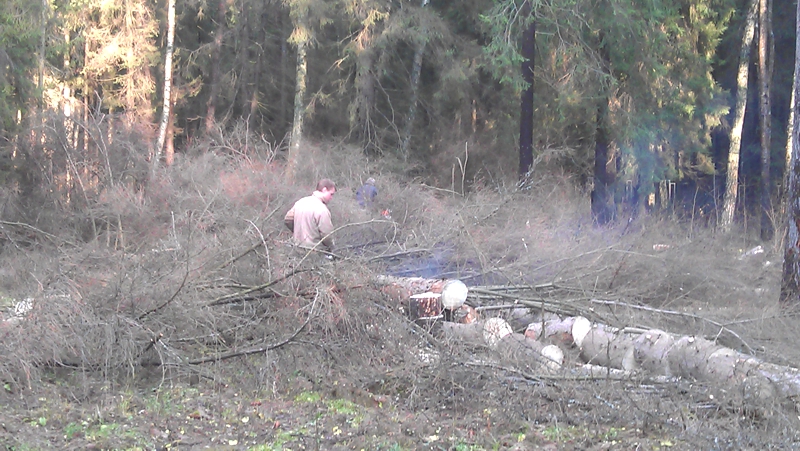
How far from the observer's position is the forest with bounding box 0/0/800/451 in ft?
17.5

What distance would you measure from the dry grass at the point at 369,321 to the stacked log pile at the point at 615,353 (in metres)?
0.20

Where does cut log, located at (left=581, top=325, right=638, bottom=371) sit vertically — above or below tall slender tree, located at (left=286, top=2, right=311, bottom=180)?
below

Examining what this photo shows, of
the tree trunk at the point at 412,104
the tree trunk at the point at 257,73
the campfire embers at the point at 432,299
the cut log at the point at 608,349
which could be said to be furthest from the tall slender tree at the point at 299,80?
the cut log at the point at 608,349

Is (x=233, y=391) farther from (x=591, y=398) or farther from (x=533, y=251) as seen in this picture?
(x=533, y=251)

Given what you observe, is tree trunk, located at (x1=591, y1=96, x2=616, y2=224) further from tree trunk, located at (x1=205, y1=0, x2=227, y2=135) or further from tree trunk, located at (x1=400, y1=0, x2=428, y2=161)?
tree trunk, located at (x1=205, y1=0, x2=227, y2=135)

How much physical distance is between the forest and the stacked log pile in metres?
0.03

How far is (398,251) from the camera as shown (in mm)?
8492

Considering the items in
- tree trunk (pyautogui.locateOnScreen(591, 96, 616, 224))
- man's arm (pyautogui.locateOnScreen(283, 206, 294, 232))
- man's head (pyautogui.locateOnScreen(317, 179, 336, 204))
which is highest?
man's head (pyautogui.locateOnScreen(317, 179, 336, 204))

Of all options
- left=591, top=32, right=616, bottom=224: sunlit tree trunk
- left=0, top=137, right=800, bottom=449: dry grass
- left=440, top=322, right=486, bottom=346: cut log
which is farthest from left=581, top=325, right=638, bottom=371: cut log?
left=591, top=32, right=616, bottom=224: sunlit tree trunk

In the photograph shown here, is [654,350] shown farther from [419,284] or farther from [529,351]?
[419,284]

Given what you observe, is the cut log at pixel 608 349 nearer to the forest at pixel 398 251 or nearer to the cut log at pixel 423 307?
the forest at pixel 398 251

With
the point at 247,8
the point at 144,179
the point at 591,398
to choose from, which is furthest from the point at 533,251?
the point at 247,8

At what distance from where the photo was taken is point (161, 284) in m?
6.33

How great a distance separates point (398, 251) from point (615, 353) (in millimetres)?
2844
